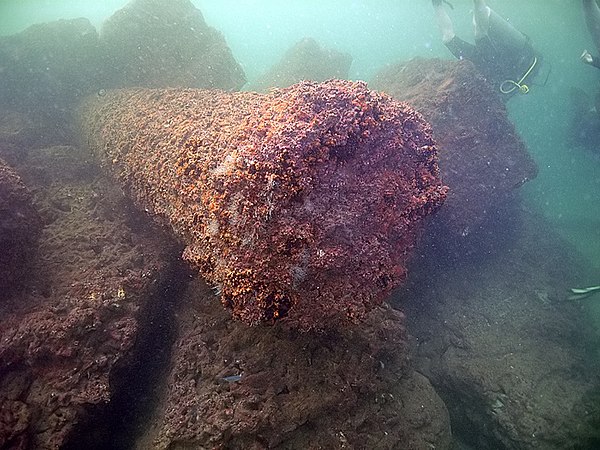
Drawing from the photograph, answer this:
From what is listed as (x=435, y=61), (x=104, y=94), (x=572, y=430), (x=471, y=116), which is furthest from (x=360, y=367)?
(x=435, y=61)

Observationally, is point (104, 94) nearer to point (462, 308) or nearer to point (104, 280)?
point (104, 280)

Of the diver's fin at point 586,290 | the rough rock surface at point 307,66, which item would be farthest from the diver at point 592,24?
the rough rock surface at point 307,66

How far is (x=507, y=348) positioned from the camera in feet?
24.0

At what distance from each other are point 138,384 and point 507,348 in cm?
706

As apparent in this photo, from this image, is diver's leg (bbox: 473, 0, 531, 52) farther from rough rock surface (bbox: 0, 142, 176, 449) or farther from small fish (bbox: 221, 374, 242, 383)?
small fish (bbox: 221, 374, 242, 383)

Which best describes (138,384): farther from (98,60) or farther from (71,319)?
(98,60)

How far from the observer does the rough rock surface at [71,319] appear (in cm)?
314

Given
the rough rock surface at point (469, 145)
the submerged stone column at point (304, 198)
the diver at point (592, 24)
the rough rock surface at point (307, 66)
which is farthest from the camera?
the rough rock surface at point (307, 66)

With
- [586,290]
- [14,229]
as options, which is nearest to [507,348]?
[586,290]

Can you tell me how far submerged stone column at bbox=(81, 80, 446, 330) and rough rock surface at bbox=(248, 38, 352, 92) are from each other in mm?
10851

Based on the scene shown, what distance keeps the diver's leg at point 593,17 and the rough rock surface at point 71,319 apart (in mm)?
14551

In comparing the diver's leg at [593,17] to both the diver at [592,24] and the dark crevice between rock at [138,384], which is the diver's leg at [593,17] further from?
the dark crevice between rock at [138,384]

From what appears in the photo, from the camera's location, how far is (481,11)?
12188mm

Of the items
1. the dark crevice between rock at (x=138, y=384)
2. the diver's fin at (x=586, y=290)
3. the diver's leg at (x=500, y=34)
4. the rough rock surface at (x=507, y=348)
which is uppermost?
the dark crevice between rock at (x=138, y=384)
